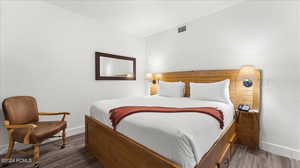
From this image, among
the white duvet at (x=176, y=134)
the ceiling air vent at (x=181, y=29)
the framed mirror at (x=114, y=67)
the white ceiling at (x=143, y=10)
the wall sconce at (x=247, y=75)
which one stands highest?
the white ceiling at (x=143, y=10)

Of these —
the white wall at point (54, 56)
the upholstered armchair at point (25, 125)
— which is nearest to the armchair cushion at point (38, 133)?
the upholstered armchair at point (25, 125)

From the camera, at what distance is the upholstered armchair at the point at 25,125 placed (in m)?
1.66

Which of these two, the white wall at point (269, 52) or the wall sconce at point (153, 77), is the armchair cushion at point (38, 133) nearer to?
the wall sconce at point (153, 77)

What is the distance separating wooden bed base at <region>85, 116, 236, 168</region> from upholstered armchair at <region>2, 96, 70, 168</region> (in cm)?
57

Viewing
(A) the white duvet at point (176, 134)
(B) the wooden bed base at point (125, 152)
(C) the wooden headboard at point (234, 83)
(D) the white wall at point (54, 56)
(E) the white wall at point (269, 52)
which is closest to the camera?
(A) the white duvet at point (176, 134)

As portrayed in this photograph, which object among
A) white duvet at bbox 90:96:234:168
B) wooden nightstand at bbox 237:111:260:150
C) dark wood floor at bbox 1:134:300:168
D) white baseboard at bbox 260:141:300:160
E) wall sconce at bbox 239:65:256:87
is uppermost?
wall sconce at bbox 239:65:256:87

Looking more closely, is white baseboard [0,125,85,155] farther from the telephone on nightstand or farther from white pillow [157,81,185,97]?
the telephone on nightstand

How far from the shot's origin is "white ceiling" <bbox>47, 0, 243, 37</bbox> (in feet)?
8.02

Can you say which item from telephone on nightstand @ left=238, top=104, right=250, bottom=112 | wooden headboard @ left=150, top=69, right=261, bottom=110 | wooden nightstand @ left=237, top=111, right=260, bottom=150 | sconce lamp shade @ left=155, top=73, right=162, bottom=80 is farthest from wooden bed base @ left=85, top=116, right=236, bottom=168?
sconce lamp shade @ left=155, top=73, right=162, bottom=80

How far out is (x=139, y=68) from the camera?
420cm

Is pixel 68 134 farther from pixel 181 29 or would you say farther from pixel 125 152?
pixel 181 29

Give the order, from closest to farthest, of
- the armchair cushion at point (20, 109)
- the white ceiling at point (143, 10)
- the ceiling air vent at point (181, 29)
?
the armchair cushion at point (20, 109)
the white ceiling at point (143, 10)
the ceiling air vent at point (181, 29)

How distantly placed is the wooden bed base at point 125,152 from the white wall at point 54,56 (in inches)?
40.9

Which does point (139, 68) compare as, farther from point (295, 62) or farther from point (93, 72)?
point (295, 62)
